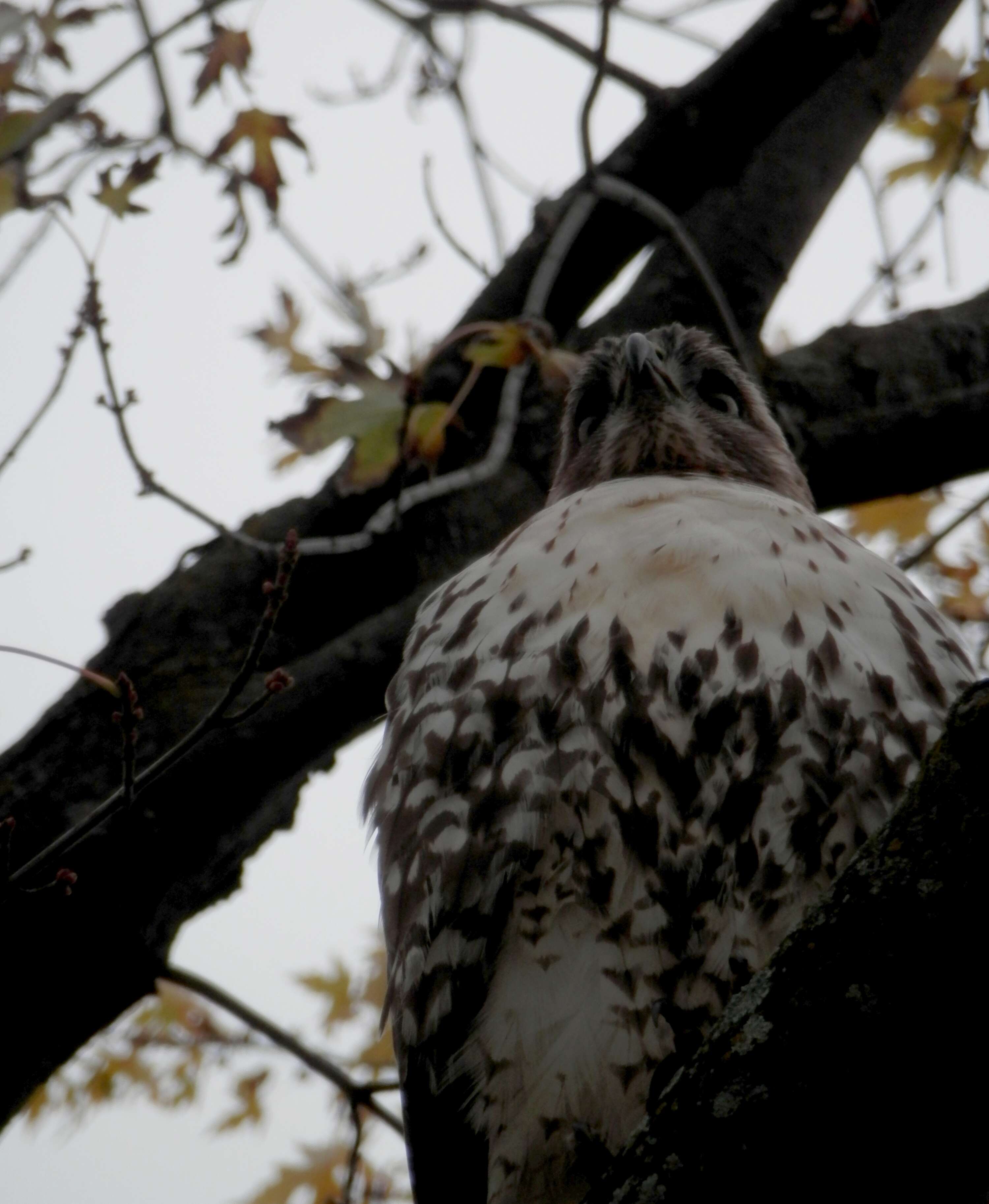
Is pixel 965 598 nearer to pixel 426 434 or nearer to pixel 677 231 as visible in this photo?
pixel 677 231

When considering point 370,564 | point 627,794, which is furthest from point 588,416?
point 627,794

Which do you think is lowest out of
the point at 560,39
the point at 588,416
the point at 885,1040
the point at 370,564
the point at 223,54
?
the point at 885,1040

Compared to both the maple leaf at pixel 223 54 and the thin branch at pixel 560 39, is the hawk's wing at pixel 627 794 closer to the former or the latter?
the thin branch at pixel 560 39

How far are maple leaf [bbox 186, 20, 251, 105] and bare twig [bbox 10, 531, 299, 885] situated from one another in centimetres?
197

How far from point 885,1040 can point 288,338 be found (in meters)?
2.75

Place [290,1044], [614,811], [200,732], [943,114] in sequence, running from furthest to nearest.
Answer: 1. [943,114]
2. [290,1044]
3. [614,811]
4. [200,732]

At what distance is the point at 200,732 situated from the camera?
76.9 inches

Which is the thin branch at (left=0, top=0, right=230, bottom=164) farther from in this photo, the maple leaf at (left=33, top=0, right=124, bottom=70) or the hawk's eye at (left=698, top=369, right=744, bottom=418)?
the hawk's eye at (left=698, top=369, right=744, bottom=418)

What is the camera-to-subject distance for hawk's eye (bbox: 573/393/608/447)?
3.65 metres

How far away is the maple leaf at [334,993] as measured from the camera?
17.1 feet

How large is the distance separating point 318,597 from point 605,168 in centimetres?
131

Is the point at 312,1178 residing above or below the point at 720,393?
below

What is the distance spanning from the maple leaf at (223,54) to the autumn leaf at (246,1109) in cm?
323

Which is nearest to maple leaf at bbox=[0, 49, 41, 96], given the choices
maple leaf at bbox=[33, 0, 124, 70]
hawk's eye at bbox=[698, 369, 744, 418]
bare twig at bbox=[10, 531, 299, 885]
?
maple leaf at bbox=[33, 0, 124, 70]
